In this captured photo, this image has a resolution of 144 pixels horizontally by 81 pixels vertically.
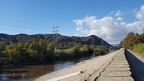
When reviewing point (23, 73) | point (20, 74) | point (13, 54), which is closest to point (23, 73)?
point (23, 73)

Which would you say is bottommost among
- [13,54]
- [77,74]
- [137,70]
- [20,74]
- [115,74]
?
[20,74]

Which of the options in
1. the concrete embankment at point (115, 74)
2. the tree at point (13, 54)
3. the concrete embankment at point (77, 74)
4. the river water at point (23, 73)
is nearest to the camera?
the concrete embankment at point (115, 74)

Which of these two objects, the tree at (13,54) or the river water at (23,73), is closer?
the river water at (23,73)

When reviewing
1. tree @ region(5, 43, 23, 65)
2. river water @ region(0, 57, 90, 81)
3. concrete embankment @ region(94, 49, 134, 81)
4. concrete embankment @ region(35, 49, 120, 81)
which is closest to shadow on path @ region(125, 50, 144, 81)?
concrete embankment @ region(94, 49, 134, 81)

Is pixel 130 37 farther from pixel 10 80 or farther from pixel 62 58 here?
pixel 10 80

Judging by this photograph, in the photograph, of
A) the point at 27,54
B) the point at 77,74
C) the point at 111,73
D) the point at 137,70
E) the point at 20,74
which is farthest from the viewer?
the point at 27,54

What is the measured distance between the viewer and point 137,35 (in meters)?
116

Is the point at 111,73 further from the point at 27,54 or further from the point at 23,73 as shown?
the point at 27,54

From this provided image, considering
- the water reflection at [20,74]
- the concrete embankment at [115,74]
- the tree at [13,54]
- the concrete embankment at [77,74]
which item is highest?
the tree at [13,54]

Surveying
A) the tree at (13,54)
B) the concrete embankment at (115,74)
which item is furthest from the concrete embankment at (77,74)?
the tree at (13,54)

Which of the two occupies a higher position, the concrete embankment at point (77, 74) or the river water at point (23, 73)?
the concrete embankment at point (77, 74)

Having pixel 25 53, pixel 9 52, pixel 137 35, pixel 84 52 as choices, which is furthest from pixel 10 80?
pixel 84 52

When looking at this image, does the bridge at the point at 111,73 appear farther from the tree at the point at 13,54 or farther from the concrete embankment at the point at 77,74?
the tree at the point at 13,54

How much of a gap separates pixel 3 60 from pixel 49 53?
28077mm
